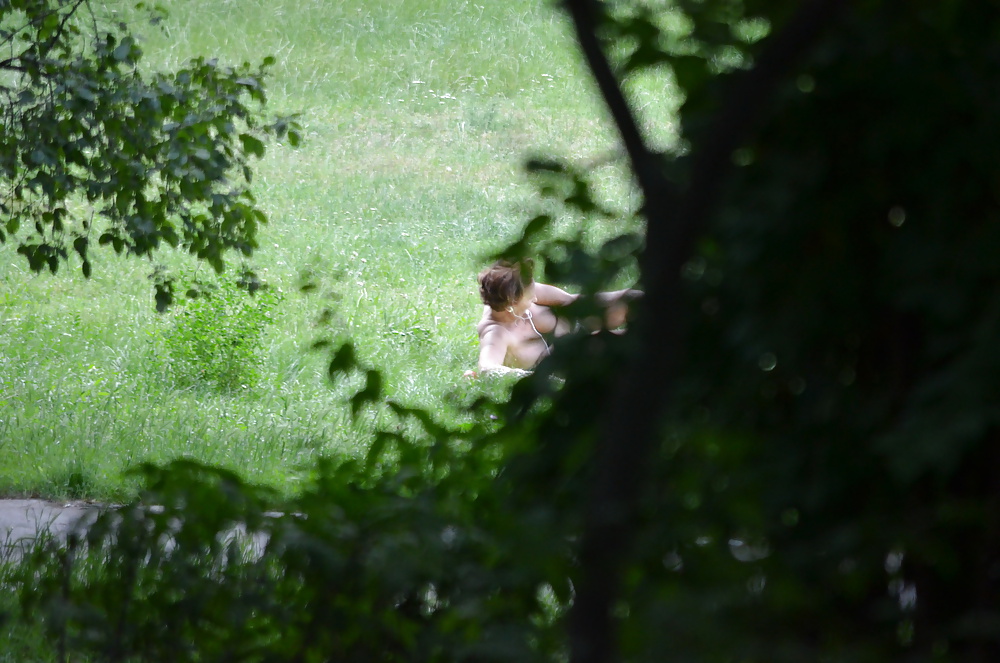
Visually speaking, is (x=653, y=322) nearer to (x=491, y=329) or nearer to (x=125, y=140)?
(x=125, y=140)

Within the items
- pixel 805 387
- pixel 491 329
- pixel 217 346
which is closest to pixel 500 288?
pixel 491 329

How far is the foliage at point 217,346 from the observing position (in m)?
8.02

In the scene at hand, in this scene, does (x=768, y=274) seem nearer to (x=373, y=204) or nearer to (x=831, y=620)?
(x=831, y=620)

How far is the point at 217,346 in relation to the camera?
8.10 metres

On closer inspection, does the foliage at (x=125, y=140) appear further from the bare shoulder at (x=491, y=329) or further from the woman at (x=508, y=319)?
the bare shoulder at (x=491, y=329)

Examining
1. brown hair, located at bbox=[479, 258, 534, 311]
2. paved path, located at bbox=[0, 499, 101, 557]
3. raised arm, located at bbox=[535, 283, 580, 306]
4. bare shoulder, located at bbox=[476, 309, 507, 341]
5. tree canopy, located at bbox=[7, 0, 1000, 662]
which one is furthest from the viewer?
raised arm, located at bbox=[535, 283, 580, 306]

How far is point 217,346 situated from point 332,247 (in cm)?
402

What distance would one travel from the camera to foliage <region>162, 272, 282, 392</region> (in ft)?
26.3

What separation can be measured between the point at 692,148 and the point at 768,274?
27cm

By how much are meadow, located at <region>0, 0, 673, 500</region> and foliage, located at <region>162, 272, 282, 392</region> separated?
9cm

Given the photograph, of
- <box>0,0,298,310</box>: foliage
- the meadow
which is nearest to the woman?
the meadow

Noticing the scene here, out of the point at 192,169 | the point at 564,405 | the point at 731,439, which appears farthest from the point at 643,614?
the point at 192,169

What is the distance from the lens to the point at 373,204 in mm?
13602

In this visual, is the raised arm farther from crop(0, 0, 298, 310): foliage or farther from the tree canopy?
the tree canopy
